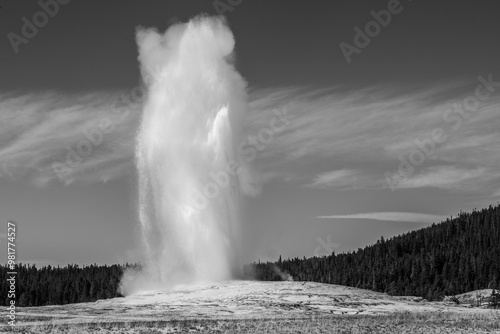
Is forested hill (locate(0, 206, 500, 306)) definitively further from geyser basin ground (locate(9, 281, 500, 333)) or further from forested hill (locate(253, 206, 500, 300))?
geyser basin ground (locate(9, 281, 500, 333))

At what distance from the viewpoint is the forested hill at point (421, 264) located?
129 meters

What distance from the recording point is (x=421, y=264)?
14012 centimetres

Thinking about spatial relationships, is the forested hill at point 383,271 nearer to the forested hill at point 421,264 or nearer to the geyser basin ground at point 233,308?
the forested hill at point 421,264

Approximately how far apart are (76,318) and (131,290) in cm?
2745

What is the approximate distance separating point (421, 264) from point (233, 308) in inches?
3858

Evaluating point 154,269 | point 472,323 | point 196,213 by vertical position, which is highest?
point 196,213

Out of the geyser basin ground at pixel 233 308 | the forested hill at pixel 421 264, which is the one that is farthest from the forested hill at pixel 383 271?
the geyser basin ground at pixel 233 308

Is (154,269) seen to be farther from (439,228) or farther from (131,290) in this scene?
(439,228)

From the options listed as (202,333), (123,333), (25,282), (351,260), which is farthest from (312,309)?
(351,260)

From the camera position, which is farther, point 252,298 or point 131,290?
point 131,290

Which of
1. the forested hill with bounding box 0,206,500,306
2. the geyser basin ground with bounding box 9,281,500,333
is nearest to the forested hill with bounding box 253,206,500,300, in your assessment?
the forested hill with bounding box 0,206,500,306

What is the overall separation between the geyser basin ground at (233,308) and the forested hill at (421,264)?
46.1 m

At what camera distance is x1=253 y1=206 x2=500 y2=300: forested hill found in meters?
129

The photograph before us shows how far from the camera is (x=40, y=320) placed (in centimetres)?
3947
